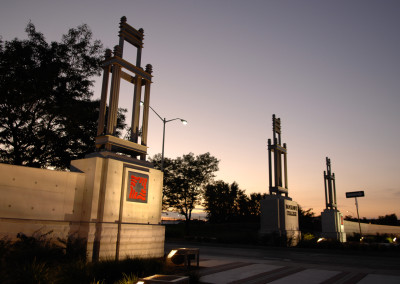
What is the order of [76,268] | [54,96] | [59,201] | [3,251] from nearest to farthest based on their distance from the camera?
1. [76,268]
2. [3,251]
3. [59,201]
4. [54,96]

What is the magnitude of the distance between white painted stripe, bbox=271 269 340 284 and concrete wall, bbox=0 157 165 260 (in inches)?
192

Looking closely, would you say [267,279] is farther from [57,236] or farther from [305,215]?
[305,215]

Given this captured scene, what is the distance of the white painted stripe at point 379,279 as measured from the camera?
8.88 meters

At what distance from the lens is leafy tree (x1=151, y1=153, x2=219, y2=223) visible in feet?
126

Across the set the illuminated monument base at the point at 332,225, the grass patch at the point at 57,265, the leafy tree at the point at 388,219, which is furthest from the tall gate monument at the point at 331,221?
the leafy tree at the point at 388,219

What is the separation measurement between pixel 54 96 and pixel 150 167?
375 inches

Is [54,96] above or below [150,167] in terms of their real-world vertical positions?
above

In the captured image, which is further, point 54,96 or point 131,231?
point 54,96

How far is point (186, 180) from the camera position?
126 ft

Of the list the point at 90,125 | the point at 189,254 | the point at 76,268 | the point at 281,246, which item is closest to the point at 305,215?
the point at 281,246

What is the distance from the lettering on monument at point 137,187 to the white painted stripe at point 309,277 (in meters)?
5.32

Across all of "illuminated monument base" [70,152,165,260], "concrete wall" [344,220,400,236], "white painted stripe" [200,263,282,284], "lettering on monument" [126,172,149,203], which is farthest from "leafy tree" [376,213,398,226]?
"lettering on monument" [126,172,149,203]

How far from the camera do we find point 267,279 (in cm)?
898

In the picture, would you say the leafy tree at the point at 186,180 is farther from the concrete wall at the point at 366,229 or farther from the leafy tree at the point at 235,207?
the leafy tree at the point at 235,207
